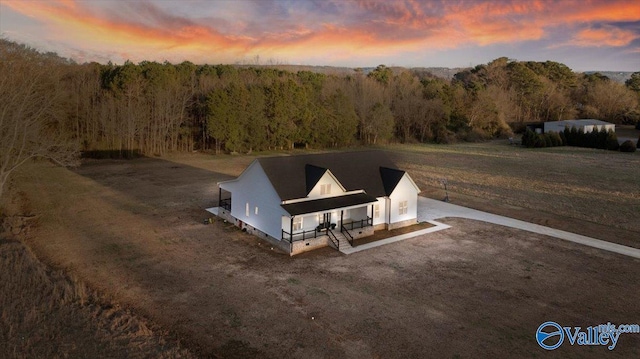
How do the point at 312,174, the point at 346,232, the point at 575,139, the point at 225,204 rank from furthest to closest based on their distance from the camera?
the point at 575,139
the point at 225,204
the point at 312,174
the point at 346,232

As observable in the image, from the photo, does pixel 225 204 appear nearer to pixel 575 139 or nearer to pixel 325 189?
pixel 325 189

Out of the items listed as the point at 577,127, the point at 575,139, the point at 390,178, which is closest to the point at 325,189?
the point at 390,178

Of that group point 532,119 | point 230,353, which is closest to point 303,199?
point 230,353

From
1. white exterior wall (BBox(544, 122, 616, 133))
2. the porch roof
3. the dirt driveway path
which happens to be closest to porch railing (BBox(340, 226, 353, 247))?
the porch roof

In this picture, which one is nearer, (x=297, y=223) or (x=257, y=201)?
(x=297, y=223)

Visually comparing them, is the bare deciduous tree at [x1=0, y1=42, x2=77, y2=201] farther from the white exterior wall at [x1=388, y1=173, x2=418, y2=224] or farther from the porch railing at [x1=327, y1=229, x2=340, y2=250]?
the white exterior wall at [x1=388, y1=173, x2=418, y2=224]

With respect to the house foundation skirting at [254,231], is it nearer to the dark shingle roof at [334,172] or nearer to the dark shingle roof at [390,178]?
the dark shingle roof at [334,172]

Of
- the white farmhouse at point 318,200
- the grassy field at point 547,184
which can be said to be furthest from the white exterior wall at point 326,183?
the grassy field at point 547,184
